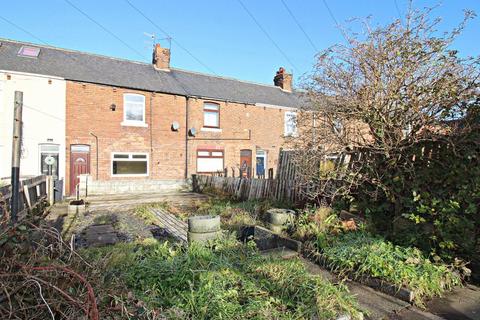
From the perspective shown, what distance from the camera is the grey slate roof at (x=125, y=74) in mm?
14453

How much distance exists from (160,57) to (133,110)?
456 centimetres

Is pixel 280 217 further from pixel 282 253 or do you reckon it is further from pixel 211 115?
pixel 211 115

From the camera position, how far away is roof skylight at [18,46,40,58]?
14812 mm

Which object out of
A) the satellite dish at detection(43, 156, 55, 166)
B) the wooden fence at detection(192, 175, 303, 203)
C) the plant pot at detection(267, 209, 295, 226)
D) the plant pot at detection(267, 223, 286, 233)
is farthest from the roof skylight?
the plant pot at detection(267, 223, 286, 233)

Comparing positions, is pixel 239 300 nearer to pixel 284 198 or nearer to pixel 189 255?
pixel 189 255

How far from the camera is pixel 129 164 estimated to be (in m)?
16.1

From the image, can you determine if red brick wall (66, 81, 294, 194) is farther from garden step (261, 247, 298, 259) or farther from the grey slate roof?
garden step (261, 247, 298, 259)

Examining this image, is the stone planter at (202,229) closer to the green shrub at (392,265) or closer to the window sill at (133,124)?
the green shrub at (392,265)

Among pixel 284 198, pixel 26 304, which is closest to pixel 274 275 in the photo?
pixel 26 304

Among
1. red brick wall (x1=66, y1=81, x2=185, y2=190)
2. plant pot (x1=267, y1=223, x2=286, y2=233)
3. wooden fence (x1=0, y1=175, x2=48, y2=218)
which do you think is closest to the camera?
plant pot (x1=267, y1=223, x2=286, y2=233)

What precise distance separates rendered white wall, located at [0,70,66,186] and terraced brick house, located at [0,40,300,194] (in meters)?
0.10

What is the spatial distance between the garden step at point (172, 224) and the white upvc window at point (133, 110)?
789 cm

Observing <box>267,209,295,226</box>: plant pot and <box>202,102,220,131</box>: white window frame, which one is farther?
<box>202,102,220,131</box>: white window frame

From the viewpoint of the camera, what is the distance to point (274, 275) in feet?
11.2
